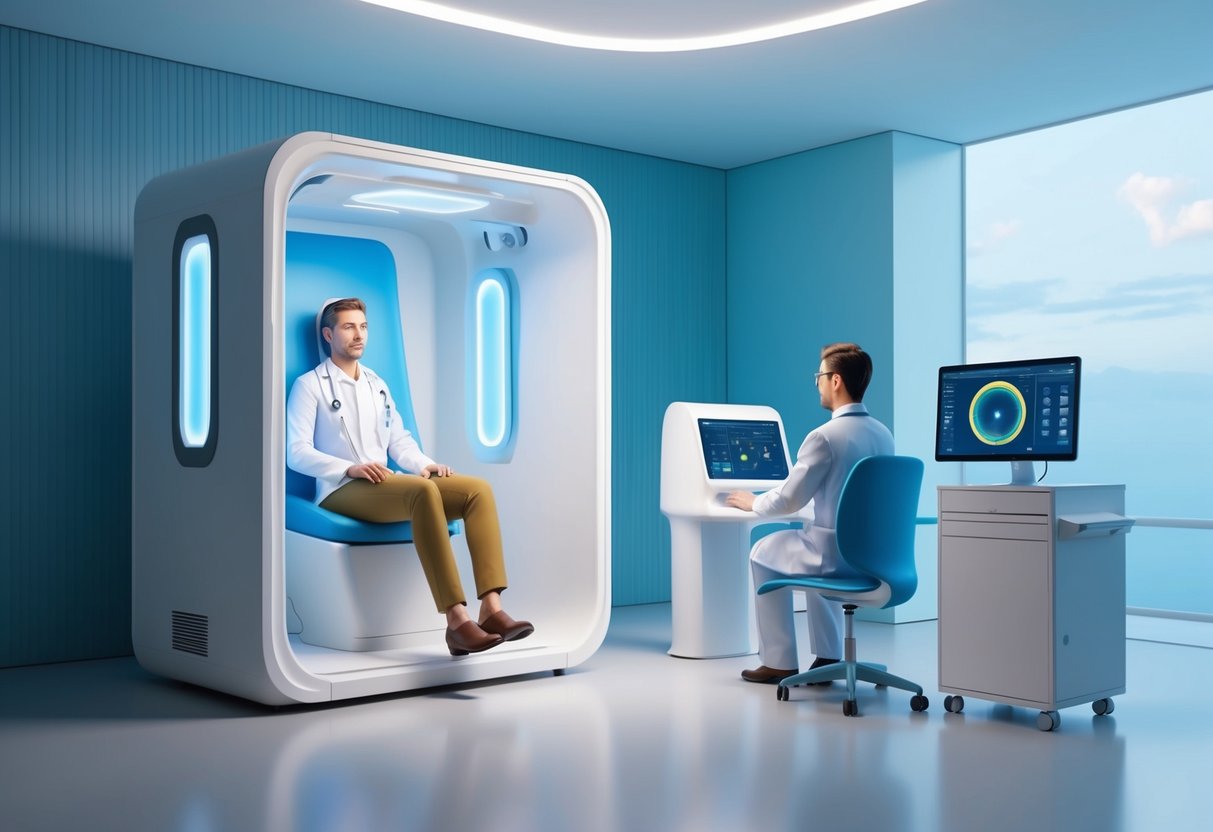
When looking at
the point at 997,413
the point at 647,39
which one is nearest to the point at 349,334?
the point at 647,39

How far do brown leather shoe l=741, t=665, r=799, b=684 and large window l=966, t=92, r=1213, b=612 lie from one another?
2.58 meters

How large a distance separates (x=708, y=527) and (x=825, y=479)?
1067 mm

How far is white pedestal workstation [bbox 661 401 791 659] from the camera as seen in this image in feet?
18.8

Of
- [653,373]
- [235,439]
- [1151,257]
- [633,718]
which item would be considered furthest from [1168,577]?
[235,439]

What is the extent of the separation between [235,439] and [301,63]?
2.43 m

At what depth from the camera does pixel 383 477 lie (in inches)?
199

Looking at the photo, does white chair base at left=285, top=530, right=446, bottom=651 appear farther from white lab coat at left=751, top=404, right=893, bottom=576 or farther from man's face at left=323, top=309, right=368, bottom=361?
white lab coat at left=751, top=404, right=893, bottom=576

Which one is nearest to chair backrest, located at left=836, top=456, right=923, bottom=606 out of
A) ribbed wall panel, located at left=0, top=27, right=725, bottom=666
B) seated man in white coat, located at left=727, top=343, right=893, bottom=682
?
seated man in white coat, located at left=727, top=343, right=893, bottom=682

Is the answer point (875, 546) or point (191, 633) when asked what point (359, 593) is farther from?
point (875, 546)

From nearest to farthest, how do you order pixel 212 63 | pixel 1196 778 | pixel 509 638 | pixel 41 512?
pixel 1196 778, pixel 509 638, pixel 41 512, pixel 212 63

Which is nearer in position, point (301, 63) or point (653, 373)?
point (301, 63)

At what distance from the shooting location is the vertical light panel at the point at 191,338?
4.74 metres

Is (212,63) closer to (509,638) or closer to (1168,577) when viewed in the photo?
(509,638)

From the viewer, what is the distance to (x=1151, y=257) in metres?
6.74
